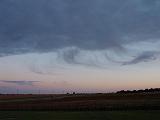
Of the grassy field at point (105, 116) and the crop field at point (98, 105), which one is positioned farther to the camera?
the crop field at point (98, 105)

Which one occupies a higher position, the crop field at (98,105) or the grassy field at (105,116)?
the crop field at (98,105)

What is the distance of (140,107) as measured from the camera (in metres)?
67.1

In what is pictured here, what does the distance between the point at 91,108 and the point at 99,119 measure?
23.9 metres

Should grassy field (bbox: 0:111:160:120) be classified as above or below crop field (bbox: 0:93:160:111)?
below

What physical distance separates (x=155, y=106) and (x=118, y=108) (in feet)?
25.8

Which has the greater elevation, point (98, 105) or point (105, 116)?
point (98, 105)

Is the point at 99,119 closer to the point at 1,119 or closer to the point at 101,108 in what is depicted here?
the point at 1,119

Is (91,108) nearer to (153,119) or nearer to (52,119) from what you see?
(52,119)

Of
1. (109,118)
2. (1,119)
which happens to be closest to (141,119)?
(109,118)

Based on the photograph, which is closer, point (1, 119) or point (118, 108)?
point (1, 119)

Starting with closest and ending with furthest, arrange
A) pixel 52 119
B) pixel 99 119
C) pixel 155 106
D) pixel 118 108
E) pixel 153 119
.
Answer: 1. pixel 153 119
2. pixel 99 119
3. pixel 52 119
4. pixel 155 106
5. pixel 118 108

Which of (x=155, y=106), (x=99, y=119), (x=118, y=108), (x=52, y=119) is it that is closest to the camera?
(x=99, y=119)

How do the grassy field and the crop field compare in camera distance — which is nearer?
the grassy field

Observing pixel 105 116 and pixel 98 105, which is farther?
pixel 98 105
